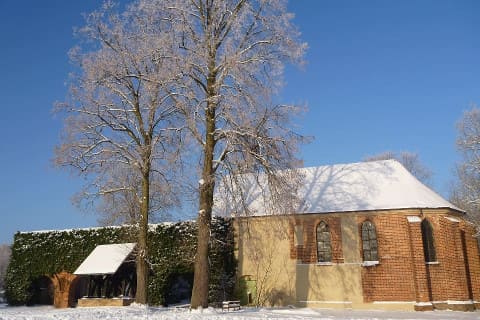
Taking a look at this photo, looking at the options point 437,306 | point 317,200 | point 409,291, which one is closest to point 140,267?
point 317,200

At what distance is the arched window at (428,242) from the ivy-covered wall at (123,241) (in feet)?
34.1

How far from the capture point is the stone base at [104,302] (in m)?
21.2

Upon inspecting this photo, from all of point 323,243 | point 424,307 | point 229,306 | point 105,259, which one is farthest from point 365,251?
point 105,259

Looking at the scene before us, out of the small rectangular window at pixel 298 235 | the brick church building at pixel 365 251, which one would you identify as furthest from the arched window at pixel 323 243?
the small rectangular window at pixel 298 235

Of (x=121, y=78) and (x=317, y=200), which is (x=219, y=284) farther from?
(x=121, y=78)

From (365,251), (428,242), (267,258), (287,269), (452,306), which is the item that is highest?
(428,242)

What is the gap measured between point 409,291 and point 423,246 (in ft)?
8.08

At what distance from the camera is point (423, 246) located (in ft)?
73.4

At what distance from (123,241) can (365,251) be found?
13.8m

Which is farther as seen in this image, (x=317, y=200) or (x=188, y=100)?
(x=317, y=200)

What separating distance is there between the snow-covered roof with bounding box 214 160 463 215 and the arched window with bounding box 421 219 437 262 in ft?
3.51

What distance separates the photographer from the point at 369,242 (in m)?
23.2

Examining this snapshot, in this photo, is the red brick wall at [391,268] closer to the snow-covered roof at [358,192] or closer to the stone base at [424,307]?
the stone base at [424,307]

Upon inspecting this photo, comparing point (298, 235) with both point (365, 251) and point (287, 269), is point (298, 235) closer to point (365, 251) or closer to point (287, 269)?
point (287, 269)
